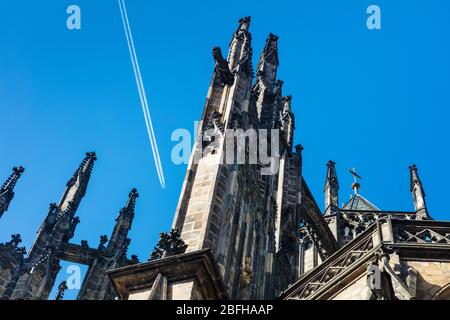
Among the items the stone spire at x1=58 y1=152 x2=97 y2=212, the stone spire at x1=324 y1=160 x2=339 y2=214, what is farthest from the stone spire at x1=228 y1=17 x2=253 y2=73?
the stone spire at x1=324 y1=160 x2=339 y2=214

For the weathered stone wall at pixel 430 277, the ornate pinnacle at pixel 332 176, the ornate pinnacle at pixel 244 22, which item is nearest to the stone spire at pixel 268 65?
the ornate pinnacle at pixel 244 22

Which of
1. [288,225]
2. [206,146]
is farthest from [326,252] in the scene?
[206,146]

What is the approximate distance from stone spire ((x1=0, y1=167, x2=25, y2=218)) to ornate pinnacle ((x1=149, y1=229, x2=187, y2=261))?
14.8 m

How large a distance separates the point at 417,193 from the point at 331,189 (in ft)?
12.9

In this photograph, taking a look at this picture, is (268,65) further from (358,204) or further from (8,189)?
A: (358,204)

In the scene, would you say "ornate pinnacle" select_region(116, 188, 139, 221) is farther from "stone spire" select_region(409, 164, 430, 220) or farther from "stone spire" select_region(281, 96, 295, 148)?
"stone spire" select_region(409, 164, 430, 220)

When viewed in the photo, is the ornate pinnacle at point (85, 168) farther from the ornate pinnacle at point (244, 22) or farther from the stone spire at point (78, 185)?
→ the ornate pinnacle at point (244, 22)

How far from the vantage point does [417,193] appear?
26688mm

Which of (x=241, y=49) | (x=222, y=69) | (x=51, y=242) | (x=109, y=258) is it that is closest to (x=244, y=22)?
(x=241, y=49)
